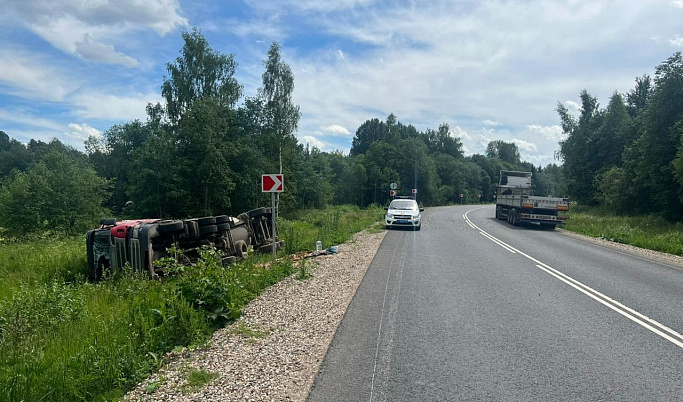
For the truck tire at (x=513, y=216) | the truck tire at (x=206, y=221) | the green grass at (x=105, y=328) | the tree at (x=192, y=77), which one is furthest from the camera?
the tree at (x=192, y=77)

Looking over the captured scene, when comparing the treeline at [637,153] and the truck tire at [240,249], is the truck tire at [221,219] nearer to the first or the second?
the truck tire at [240,249]

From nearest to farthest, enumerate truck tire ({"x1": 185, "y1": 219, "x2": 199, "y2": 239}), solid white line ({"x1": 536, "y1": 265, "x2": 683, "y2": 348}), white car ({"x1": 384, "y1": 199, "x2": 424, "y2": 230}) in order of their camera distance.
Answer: solid white line ({"x1": 536, "y1": 265, "x2": 683, "y2": 348}), truck tire ({"x1": 185, "y1": 219, "x2": 199, "y2": 239}), white car ({"x1": 384, "y1": 199, "x2": 424, "y2": 230})

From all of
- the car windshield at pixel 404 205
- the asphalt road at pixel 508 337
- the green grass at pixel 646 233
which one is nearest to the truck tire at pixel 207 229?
the asphalt road at pixel 508 337

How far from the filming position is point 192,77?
40.8 metres

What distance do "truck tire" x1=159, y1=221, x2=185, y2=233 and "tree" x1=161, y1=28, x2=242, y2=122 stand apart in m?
32.1

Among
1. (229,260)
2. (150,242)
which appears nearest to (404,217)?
(229,260)

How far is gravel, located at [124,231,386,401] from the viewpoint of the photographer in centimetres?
400

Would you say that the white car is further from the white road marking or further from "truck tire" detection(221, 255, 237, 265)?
"truck tire" detection(221, 255, 237, 265)

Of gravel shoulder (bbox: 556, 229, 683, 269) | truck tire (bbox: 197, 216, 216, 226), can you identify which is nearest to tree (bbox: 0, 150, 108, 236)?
truck tire (bbox: 197, 216, 216, 226)

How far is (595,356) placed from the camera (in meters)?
4.92

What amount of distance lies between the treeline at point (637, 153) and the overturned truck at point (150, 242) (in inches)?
925

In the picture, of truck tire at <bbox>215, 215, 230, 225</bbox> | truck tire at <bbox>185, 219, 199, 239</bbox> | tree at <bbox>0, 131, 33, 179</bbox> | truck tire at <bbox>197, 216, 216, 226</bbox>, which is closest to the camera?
truck tire at <bbox>185, 219, 199, 239</bbox>

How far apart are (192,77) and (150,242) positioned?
35.4m

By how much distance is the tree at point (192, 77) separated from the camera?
40.4 meters
